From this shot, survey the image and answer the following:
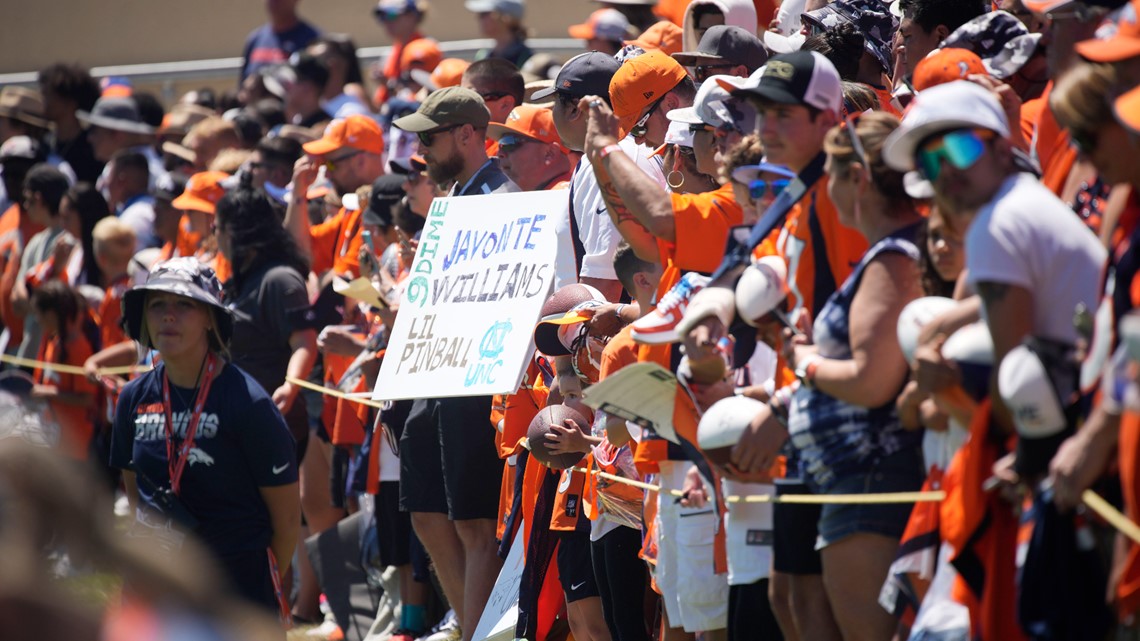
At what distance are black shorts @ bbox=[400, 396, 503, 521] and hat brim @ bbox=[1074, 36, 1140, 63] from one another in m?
3.93

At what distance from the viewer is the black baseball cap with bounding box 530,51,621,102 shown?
7.02 m

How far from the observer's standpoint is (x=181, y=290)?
676 cm

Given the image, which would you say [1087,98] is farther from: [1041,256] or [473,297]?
[473,297]

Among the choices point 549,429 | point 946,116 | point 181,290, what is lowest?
point 549,429

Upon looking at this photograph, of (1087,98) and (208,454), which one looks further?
(208,454)

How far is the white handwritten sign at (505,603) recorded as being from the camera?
697cm

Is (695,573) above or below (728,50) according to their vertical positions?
below

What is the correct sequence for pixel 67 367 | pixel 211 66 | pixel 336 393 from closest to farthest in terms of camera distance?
pixel 336 393 → pixel 67 367 → pixel 211 66

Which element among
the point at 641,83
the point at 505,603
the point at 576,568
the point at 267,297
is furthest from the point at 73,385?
the point at 641,83

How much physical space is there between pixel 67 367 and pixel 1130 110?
29.2ft

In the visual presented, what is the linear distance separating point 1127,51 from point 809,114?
4.09 feet

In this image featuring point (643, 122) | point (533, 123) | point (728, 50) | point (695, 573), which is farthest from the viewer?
point (533, 123)

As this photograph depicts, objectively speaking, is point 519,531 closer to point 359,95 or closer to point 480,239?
point 480,239

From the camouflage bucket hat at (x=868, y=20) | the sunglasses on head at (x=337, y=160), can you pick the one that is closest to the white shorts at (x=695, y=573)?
the camouflage bucket hat at (x=868, y=20)
